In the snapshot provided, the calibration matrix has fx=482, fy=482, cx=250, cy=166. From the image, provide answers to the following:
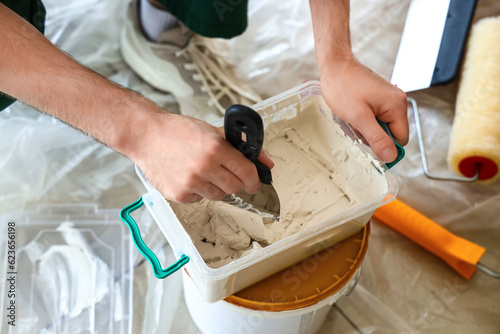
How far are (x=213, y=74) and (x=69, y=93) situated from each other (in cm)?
57

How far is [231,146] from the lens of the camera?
0.54 m

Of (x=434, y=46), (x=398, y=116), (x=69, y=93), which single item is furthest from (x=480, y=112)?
(x=69, y=93)

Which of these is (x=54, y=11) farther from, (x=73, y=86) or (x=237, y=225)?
(x=237, y=225)

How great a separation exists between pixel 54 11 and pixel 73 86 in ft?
2.17

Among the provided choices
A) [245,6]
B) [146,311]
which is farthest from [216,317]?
[245,6]

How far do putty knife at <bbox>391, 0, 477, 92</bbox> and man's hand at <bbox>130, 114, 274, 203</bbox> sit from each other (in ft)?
2.12

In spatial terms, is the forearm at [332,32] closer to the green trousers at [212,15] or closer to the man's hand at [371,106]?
the man's hand at [371,106]

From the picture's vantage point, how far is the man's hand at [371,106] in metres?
0.64

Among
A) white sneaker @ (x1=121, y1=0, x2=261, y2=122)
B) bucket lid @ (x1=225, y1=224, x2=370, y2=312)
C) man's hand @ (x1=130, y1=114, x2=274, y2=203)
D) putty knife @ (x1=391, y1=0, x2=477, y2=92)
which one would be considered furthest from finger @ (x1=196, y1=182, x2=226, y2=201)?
putty knife @ (x1=391, y1=0, x2=477, y2=92)

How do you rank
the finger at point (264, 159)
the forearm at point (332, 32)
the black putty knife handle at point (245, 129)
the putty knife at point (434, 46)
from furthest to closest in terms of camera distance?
the putty knife at point (434, 46)
the forearm at point (332, 32)
the finger at point (264, 159)
the black putty knife handle at point (245, 129)

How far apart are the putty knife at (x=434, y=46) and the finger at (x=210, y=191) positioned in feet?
2.13

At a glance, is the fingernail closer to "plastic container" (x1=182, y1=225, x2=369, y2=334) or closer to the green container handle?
"plastic container" (x1=182, y1=225, x2=369, y2=334)

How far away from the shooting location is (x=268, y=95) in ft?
3.62

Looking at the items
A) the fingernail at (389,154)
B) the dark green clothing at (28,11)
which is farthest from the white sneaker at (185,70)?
the fingernail at (389,154)
